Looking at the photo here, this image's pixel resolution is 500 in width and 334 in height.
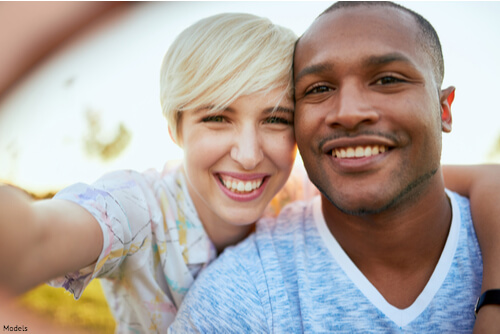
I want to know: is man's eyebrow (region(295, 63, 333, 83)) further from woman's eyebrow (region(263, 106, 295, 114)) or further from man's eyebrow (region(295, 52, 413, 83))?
woman's eyebrow (region(263, 106, 295, 114))

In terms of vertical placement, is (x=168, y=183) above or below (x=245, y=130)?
below

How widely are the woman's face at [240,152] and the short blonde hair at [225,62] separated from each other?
5 cm

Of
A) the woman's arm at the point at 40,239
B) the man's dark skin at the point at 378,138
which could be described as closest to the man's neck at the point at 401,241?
the man's dark skin at the point at 378,138

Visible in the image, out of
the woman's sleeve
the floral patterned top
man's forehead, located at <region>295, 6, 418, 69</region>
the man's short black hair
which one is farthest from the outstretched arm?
the woman's sleeve

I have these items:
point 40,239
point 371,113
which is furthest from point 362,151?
point 40,239

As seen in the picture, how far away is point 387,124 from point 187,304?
3.39ft

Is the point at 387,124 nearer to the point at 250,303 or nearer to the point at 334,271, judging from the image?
the point at 334,271

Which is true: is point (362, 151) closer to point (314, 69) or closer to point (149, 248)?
point (314, 69)

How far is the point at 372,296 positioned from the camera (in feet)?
4.62

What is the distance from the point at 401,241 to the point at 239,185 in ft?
2.36

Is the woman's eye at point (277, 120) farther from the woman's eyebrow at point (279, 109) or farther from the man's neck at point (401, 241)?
the man's neck at point (401, 241)

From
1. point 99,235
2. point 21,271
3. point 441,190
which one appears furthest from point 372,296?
point 21,271

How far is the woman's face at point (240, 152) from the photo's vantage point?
1513mm

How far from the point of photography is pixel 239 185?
164 cm
